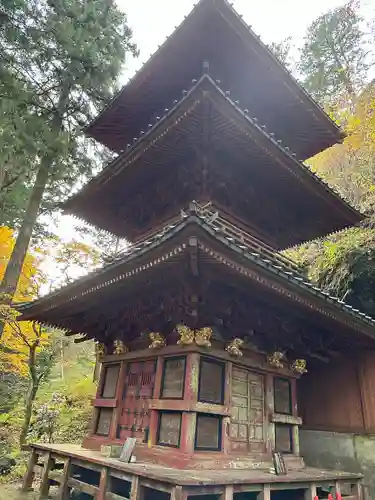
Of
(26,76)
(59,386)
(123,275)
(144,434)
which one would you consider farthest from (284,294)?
(59,386)

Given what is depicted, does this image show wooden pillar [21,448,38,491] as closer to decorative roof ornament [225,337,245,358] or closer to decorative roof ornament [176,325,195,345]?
decorative roof ornament [176,325,195,345]

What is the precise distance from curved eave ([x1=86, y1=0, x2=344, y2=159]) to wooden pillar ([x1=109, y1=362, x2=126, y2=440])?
578 cm

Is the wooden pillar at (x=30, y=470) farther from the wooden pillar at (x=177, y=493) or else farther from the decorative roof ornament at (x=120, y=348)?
the wooden pillar at (x=177, y=493)

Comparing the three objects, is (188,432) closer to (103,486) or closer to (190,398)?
(190,398)

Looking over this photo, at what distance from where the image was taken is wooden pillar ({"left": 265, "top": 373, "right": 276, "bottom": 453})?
6.04m

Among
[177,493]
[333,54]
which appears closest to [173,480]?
[177,493]

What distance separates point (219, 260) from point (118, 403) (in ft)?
12.4

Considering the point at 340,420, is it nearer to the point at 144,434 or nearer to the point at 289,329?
the point at 289,329

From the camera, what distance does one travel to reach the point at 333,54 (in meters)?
17.7

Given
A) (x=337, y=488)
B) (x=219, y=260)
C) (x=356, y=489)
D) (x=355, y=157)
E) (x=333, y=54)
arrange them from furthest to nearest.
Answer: (x=333, y=54)
(x=355, y=157)
(x=356, y=489)
(x=337, y=488)
(x=219, y=260)

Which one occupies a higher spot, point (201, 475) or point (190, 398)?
point (190, 398)

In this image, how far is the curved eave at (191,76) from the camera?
6797 mm

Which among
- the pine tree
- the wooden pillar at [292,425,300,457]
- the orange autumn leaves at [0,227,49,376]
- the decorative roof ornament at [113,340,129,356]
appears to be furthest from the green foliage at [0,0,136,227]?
the wooden pillar at [292,425,300,457]

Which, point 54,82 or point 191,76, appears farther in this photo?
point 54,82
